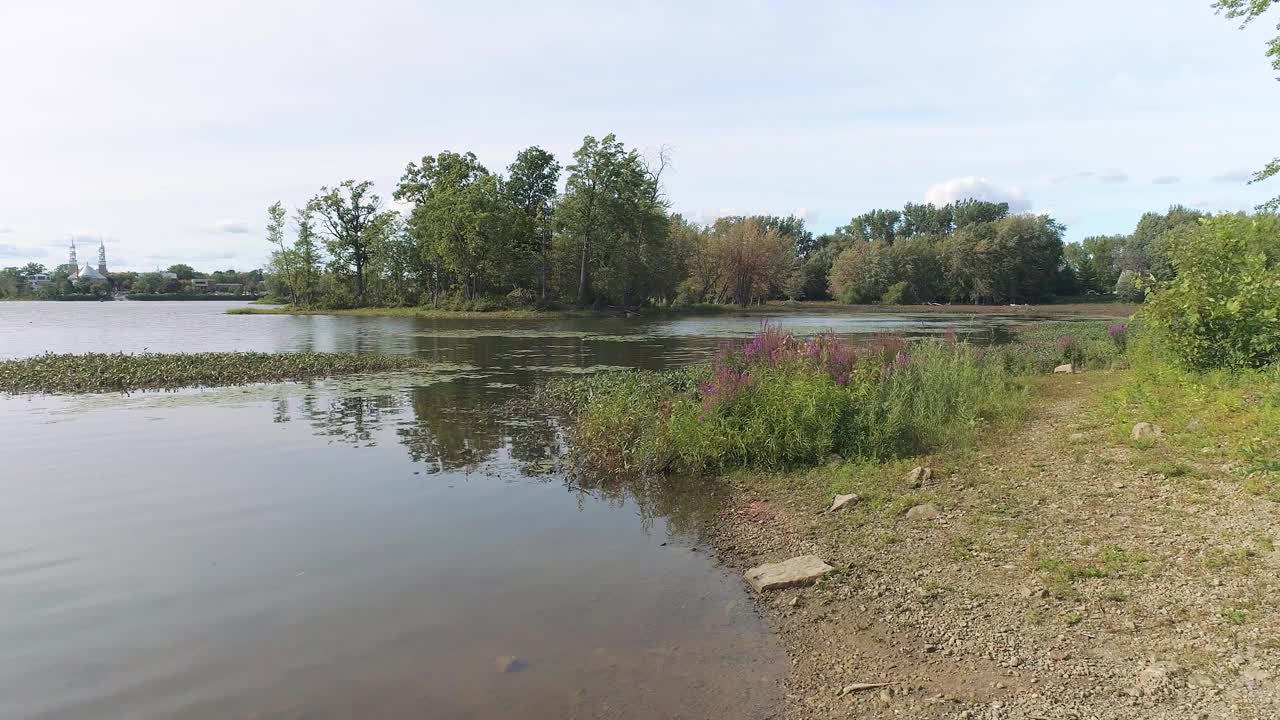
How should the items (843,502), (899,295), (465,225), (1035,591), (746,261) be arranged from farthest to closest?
(899,295) → (746,261) → (465,225) → (843,502) → (1035,591)

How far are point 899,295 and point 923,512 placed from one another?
319ft

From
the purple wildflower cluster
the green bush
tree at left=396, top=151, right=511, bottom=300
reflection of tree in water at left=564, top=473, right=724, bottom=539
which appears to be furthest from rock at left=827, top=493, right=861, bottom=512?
tree at left=396, top=151, right=511, bottom=300

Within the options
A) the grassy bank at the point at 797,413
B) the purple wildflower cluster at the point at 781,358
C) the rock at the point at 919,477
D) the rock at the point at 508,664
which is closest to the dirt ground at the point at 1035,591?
the rock at the point at 919,477

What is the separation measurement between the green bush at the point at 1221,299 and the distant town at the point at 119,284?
430 feet

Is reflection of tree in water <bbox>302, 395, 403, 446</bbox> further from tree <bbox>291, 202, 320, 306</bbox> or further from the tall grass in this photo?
tree <bbox>291, 202, 320, 306</bbox>

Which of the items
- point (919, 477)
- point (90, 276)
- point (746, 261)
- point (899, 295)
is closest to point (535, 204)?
point (746, 261)

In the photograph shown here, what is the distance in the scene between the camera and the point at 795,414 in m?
10.2

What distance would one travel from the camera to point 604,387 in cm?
1628

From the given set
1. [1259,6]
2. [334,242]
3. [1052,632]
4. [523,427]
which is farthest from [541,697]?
[334,242]

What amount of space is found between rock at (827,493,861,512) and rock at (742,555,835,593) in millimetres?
1436

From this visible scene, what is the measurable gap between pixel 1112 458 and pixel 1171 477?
0.96 metres

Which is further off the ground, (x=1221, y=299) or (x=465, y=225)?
(x=465, y=225)

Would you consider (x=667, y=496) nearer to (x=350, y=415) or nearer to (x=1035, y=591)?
(x=1035, y=591)

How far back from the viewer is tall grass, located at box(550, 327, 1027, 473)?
10.2 metres
